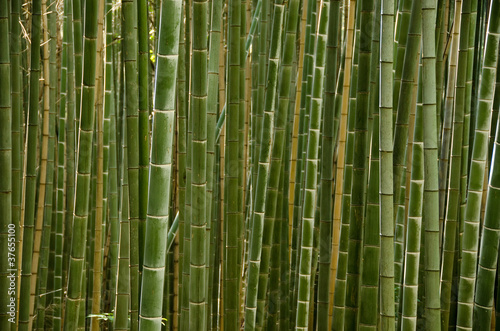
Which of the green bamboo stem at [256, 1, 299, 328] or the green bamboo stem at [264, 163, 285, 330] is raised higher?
the green bamboo stem at [256, 1, 299, 328]

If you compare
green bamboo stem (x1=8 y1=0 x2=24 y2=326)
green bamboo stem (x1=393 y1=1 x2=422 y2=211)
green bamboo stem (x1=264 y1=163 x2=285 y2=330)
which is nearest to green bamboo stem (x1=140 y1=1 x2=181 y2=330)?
green bamboo stem (x1=393 y1=1 x2=422 y2=211)

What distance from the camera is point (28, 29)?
6.82 feet

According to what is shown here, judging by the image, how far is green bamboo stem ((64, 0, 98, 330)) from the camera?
126 centimetres

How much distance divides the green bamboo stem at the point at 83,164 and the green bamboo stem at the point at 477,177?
110 cm

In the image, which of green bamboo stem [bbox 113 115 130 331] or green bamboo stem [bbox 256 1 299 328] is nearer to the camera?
green bamboo stem [bbox 113 115 130 331]

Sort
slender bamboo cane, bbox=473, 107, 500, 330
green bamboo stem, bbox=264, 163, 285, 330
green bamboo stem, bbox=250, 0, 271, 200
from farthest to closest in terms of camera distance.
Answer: green bamboo stem, bbox=264, 163, 285, 330
green bamboo stem, bbox=250, 0, 271, 200
slender bamboo cane, bbox=473, 107, 500, 330

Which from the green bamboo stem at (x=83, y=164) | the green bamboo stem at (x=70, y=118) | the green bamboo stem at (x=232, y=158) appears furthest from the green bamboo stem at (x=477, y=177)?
the green bamboo stem at (x=70, y=118)

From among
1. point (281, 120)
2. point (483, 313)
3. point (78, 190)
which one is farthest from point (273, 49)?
point (483, 313)

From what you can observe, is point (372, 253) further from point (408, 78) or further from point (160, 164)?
point (160, 164)

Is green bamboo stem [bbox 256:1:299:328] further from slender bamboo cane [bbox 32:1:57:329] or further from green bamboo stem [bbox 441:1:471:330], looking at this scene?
slender bamboo cane [bbox 32:1:57:329]

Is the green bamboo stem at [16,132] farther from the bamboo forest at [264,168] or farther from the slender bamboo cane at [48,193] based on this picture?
the slender bamboo cane at [48,193]

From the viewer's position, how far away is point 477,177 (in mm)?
1565

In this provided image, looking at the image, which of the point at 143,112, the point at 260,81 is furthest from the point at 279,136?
the point at 143,112

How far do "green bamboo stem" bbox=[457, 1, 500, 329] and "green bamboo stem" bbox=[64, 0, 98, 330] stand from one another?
1.10 m
